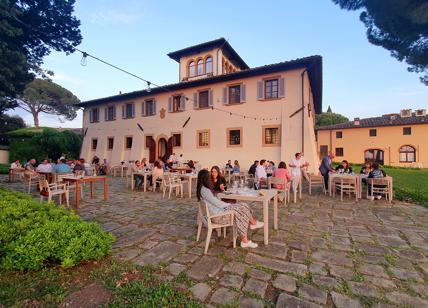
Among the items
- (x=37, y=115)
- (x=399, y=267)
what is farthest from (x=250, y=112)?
(x=37, y=115)

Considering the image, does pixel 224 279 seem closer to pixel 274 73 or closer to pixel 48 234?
pixel 48 234

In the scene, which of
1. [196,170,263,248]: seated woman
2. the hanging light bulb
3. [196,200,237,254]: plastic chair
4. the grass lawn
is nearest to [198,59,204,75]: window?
the hanging light bulb

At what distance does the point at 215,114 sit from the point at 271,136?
13.7ft

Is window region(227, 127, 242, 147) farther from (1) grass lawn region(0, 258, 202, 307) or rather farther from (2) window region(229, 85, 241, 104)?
(1) grass lawn region(0, 258, 202, 307)

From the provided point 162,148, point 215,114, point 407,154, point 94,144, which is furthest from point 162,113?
point 407,154

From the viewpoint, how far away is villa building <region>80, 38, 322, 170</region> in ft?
41.9

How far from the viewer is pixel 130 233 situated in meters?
4.14

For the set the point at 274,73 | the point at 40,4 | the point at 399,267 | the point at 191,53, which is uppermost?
the point at 191,53

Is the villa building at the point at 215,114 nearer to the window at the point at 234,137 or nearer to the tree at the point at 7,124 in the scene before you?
the window at the point at 234,137

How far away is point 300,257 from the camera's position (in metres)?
3.21

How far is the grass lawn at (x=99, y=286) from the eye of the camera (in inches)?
85.7

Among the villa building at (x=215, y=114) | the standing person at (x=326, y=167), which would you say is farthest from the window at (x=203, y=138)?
the standing person at (x=326, y=167)

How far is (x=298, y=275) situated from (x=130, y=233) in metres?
2.98

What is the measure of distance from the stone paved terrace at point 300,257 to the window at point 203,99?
36.8 ft
